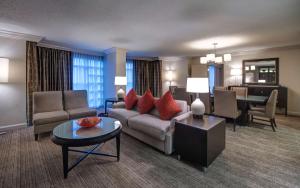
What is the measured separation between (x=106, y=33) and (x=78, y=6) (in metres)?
1.33

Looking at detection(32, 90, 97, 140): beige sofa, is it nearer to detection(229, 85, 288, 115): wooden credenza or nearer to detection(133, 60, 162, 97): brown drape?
detection(133, 60, 162, 97): brown drape

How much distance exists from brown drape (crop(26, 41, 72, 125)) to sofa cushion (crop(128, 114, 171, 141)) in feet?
10.1

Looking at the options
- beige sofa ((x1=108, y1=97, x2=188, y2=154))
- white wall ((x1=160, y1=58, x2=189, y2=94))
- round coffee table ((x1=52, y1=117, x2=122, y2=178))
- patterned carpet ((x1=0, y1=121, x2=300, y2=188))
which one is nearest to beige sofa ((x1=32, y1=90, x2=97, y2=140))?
patterned carpet ((x1=0, y1=121, x2=300, y2=188))

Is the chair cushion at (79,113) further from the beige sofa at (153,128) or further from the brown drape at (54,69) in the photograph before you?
the brown drape at (54,69)

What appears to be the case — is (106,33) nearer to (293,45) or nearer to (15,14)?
(15,14)

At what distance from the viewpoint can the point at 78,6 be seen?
2393mm

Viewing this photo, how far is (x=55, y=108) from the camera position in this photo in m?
3.79

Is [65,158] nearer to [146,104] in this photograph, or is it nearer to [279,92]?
[146,104]

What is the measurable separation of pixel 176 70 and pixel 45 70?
17.9 feet

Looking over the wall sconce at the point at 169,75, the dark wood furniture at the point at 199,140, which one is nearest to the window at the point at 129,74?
the wall sconce at the point at 169,75

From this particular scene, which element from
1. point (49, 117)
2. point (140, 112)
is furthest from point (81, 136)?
point (49, 117)

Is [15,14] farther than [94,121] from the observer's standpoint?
Yes

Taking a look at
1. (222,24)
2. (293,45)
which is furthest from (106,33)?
(293,45)

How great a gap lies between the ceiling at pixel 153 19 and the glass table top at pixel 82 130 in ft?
6.06
